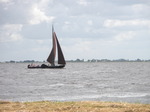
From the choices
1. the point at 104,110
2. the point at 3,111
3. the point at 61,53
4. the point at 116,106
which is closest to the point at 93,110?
the point at 104,110

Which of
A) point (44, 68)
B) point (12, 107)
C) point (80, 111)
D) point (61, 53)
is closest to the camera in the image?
point (80, 111)

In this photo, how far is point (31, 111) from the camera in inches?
643

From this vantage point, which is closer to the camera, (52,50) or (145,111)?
(145,111)

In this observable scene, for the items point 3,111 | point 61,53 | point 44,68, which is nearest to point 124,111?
point 3,111

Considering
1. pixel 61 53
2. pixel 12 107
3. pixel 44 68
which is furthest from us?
pixel 44 68

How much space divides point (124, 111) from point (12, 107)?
6.09 meters

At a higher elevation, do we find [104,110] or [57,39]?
[57,39]

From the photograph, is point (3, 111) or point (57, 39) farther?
point (57, 39)

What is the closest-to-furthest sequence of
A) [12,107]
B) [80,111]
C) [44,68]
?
[80,111], [12,107], [44,68]

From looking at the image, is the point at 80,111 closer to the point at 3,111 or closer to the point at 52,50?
the point at 3,111

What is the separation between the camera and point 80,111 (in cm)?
1620

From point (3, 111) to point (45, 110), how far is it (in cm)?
209

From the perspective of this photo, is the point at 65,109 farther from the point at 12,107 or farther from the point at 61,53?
the point at 61,53

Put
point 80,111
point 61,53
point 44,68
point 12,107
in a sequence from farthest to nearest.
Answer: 1. point 44,68
2. point 61,53
3. point 12,107
4. point 80,111
